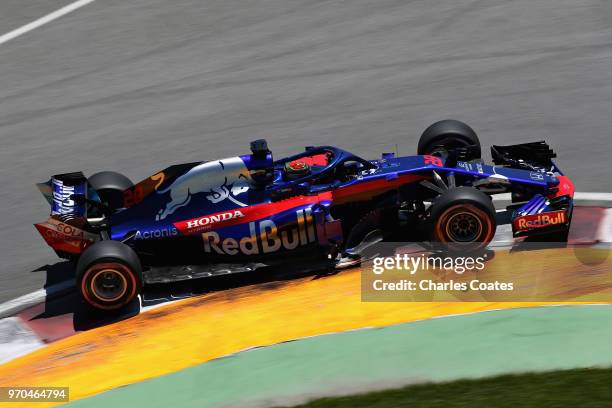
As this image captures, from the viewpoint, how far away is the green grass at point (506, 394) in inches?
309

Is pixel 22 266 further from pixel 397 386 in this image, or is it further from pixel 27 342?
pixel 397 386

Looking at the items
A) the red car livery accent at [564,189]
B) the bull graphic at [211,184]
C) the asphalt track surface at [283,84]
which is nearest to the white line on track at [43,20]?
the asphalt track surface at [283,84]

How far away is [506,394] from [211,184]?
449 cm

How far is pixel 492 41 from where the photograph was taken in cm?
1806

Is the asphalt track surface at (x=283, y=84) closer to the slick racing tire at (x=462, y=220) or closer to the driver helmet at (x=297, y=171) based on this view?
the slick racing tire at (x=462, y=220)

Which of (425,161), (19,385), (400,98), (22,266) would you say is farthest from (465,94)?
(19,385)

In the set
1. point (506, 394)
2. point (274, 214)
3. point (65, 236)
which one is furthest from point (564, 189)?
point (65, 236)

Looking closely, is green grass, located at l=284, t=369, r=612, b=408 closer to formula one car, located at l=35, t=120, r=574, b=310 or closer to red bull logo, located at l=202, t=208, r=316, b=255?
formula one car, located at l=35, t=120, r=574, b=310

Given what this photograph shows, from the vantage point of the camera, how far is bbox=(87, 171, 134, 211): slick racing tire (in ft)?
39.7

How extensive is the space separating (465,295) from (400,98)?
6.76 metres

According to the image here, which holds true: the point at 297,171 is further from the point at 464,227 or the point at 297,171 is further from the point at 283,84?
the point at 283,84

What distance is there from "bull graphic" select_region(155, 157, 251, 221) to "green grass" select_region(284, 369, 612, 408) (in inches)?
131

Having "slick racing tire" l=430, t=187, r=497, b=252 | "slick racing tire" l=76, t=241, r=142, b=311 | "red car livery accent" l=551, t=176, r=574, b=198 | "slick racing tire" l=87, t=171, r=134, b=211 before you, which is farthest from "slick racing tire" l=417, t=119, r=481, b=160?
"slick racing tire" l=76, t=241, r=142, b=311

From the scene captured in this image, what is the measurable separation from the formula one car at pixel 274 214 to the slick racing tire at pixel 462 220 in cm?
4
